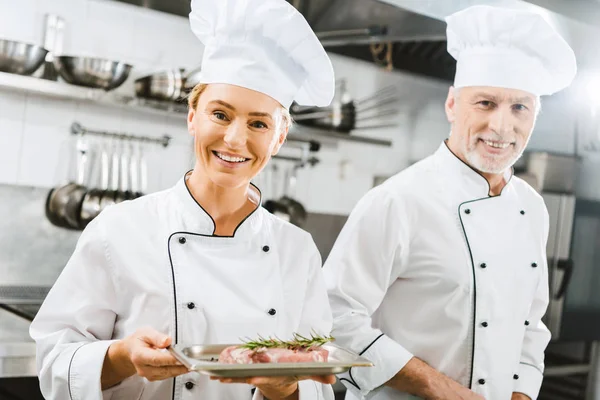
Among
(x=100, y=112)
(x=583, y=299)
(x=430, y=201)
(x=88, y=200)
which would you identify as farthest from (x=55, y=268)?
(x=583, y=299)

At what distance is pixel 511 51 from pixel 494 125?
241 millimetres

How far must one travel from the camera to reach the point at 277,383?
54.1 inches

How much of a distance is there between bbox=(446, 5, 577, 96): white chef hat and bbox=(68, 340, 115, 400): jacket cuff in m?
1.25

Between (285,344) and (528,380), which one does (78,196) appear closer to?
(528,380)

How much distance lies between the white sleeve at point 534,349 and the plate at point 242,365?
93cm

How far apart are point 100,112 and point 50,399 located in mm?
2431

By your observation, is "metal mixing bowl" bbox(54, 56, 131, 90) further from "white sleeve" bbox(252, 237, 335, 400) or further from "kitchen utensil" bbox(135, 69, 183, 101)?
"white sleeve" bbox(252, 237, 335, 400)

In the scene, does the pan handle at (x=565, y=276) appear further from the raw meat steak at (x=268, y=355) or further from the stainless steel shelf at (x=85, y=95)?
the raw meat steak at (x=268, y=355)

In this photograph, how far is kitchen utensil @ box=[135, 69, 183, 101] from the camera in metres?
3.63

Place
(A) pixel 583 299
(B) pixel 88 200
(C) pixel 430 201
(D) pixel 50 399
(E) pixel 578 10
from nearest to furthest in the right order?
(D) pixel 50 399, (C) pixel 430 201, (E) pixel 578 10, (B) pixel 88 200, (A) pixel 583 299

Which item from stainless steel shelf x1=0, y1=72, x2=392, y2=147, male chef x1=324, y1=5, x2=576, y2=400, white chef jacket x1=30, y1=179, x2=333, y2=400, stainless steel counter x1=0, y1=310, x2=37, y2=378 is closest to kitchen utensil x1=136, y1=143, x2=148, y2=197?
stainless steel shelf x1=0, y1=72, x2=392, y2=147

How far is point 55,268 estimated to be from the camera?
362cm

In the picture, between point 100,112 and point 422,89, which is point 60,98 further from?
point 422,89

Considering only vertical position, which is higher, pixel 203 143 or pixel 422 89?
pixel 422 89
